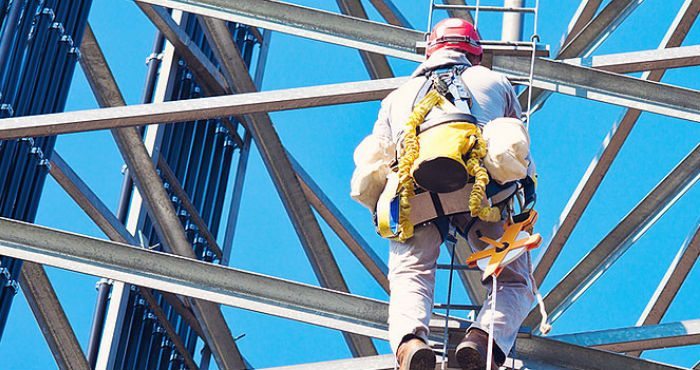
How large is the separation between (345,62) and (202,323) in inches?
709

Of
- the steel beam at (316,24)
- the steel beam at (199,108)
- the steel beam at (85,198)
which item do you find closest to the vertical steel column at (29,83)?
the steel beam at (85,198)

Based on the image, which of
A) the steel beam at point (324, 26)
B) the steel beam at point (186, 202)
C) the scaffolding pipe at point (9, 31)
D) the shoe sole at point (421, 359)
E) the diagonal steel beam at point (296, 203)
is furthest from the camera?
the steel beam at point (186, 202)

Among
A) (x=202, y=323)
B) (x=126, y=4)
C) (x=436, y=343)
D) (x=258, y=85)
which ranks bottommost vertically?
(x=436, y=343)

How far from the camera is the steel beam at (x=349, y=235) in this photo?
18344 millimetres

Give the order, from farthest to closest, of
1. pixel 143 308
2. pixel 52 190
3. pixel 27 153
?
1. pixel 52 190
2. pixel 143 308
3. pixel 27 153

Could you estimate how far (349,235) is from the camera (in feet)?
61.0

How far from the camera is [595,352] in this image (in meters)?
11.1

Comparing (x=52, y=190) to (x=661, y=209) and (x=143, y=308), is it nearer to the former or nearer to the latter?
(x=143, y=308)

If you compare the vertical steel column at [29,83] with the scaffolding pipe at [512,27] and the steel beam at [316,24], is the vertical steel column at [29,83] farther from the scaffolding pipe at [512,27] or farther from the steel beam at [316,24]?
the scaffolding pipe at [512,27]

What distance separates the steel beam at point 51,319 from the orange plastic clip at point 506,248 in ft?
18.3

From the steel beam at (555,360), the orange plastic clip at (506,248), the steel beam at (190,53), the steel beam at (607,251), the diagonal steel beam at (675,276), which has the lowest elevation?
the steel beam at (555,360)

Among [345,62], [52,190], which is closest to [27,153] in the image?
[52,190]

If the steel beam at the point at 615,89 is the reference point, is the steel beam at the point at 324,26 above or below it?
above

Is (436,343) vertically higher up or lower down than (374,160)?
lower down
